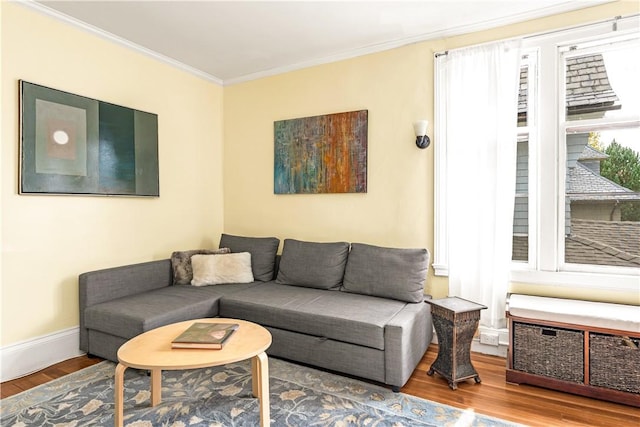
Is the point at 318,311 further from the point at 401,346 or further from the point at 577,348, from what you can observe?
the point at 577,348

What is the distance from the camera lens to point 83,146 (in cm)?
288

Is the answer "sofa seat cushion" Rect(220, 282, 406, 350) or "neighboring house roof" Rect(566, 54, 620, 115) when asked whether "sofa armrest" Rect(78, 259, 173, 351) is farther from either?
"neighboring house roof" Rect(566, 54, 620, 115)

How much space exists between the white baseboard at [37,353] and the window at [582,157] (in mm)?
3506

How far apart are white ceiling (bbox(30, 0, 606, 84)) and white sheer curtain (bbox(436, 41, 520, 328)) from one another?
27 cm

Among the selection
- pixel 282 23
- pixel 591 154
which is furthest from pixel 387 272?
pixel 282 23

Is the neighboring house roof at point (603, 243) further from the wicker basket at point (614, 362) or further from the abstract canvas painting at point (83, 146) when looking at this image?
the abstract canvas painting at point (83, 146)

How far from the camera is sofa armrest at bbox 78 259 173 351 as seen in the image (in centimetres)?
280

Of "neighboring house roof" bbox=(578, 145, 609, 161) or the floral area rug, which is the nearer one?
the floral area rug

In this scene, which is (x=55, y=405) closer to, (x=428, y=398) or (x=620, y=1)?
(x=428, y=398)

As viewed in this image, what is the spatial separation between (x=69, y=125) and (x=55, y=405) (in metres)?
1.95

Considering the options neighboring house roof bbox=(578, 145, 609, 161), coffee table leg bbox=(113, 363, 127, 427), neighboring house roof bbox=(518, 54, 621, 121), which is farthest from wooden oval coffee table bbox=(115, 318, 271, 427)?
neighboring house roof bbox=(518, 54, 621, 121)

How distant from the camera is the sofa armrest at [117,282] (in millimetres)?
2799

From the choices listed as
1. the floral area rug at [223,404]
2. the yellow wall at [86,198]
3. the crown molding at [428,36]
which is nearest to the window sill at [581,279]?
the floral area rug at [223,404]

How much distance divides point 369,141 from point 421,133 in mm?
507
